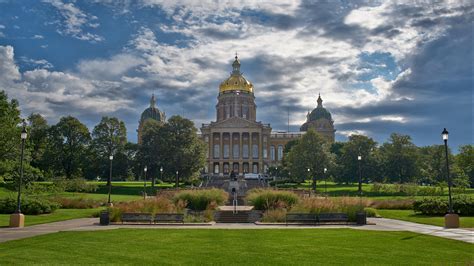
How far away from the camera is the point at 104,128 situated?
72375mm

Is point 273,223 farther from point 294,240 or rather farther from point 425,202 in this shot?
point 425,202

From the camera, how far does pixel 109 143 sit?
71.9 m

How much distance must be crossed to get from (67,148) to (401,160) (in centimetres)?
5390

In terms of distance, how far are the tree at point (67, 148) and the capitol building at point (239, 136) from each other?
49536mm

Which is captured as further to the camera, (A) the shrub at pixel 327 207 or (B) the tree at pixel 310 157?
(B) the tree at pixel 310 157

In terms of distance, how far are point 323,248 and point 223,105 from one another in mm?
117960

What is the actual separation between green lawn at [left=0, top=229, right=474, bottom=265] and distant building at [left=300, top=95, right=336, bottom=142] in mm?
125454

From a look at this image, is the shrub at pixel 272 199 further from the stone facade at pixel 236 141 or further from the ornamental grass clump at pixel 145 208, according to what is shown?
the stone facade at pixel 236 141

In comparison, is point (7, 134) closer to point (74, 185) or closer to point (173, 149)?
point (74, 185)

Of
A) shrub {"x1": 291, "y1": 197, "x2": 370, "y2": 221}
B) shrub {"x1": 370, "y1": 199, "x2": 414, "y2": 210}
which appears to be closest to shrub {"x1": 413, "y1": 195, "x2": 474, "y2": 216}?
shrub {"x1": 370, "y1": 199, "x2": 414, "y2": 210}

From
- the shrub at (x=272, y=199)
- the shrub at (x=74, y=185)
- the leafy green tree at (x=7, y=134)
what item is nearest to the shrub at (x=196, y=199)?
the shrub at (x=272, y=199)

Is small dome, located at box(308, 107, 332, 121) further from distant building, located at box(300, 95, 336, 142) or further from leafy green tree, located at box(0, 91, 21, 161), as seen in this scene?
leafy green tree, located at box(0, 91, 21, 161)

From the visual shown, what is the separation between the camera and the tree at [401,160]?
232ft

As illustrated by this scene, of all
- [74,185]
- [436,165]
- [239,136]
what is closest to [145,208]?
[74,185]
